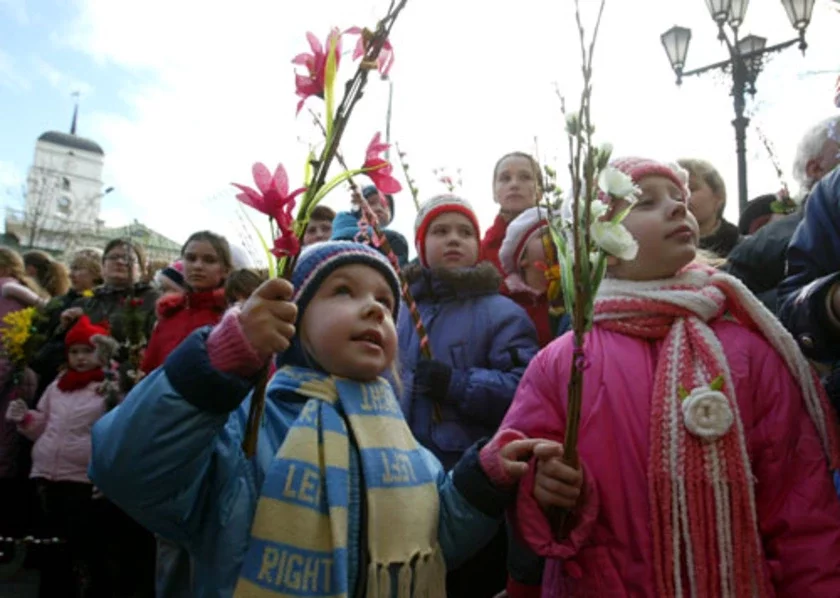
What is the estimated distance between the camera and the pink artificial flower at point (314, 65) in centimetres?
148

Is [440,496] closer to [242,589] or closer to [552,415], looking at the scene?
[552,415]

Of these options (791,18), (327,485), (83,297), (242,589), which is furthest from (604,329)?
(791,18)

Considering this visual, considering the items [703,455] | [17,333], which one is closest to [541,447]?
[703,455]

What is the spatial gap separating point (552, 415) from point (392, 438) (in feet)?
1.36

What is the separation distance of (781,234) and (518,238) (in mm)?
1275

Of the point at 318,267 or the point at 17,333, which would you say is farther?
the point at 17,333

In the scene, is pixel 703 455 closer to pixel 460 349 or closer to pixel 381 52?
pixel 381 52

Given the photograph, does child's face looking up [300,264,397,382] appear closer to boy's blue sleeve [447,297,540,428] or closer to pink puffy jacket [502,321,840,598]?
pink puffy jacket [502,321,840,598]

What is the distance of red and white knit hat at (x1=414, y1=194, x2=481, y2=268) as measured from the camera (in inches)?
134

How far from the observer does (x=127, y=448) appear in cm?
136

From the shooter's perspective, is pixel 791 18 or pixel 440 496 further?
pixel 791 18

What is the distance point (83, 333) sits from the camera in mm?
4516

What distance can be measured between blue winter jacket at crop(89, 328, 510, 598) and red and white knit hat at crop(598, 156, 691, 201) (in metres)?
0.92

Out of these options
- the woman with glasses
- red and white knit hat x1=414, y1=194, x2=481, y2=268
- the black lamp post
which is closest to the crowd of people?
red and white knit hat x1=414, y1=194, x2=481, y2=268
